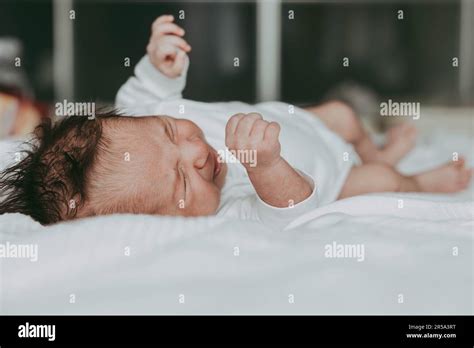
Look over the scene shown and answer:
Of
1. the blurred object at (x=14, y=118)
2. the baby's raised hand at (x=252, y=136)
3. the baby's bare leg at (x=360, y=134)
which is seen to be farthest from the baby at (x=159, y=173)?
the blurred object at (x=14, y=118)

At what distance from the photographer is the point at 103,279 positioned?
0.71 m

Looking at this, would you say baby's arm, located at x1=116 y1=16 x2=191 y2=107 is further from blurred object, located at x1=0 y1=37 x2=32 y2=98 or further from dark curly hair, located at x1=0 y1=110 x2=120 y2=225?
blurred object, located at x1=0 y1=37 x2=32 y2=98

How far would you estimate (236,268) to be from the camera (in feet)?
2.39

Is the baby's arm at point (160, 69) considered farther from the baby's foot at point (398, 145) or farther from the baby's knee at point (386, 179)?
the baby's foot at point (398, 145)

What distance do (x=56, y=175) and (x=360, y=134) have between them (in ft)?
2.77

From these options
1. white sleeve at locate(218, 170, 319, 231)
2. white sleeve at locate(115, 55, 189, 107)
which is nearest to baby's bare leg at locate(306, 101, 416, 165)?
white sleeve at locate(115, 55, 189, 107)

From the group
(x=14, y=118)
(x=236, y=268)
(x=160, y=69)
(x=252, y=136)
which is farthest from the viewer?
(x=14, y=118)

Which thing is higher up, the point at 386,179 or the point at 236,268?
the point at 386,179

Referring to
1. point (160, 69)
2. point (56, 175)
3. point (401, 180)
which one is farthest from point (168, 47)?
point (401, 180)

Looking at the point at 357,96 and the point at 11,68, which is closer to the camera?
the point at 11,68

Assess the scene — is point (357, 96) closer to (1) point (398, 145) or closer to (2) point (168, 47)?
(1) point (398, 145)

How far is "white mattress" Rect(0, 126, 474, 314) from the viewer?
661 mm

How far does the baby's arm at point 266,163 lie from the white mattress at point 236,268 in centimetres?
10

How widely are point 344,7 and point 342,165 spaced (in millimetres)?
2438
